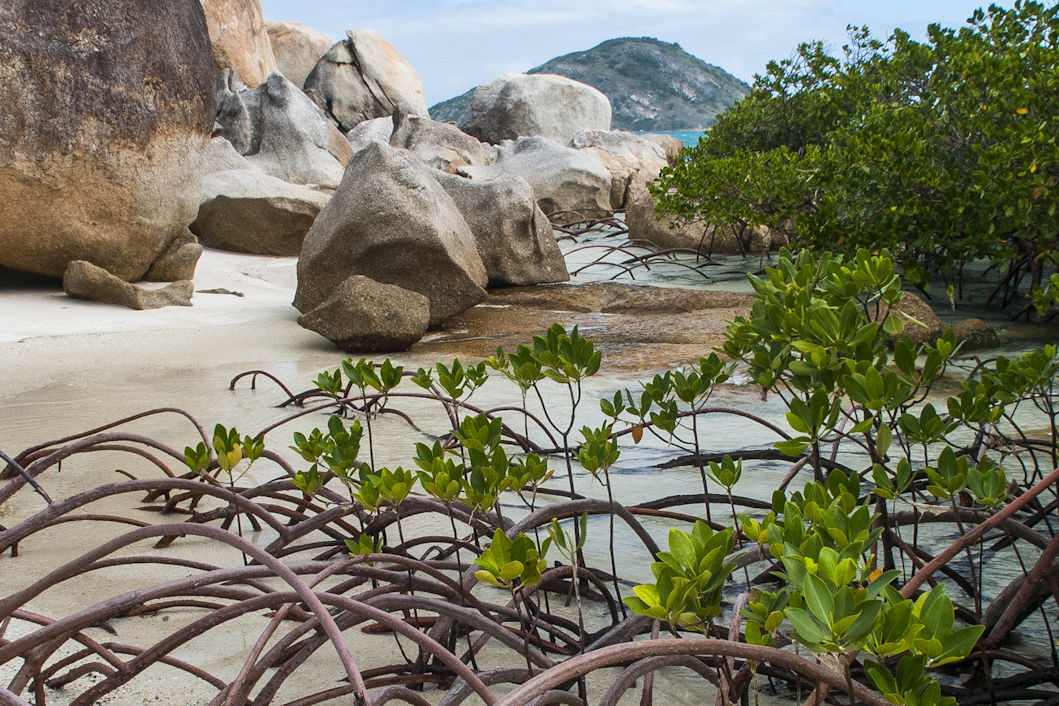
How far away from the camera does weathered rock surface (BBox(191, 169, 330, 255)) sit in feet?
33.6

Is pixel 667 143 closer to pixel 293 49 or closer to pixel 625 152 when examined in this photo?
pixel 625 152

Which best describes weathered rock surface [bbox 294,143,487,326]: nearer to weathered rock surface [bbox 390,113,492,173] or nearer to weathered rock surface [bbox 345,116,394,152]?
weathered rock surface [bbox 390,113,492,173]

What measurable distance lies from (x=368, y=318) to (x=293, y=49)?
24.0m

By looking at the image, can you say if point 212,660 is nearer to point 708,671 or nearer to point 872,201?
point 708,671

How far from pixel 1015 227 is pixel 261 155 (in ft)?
37.4

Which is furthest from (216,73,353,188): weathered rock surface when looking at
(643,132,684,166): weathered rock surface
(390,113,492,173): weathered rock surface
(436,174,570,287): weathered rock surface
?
(643,132,684,166): weathered rock surface

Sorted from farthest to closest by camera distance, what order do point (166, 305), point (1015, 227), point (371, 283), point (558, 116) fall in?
point (558, 116) < point (166, 305) < point (371, 283) < point (1015, 227)

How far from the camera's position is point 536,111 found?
22734mm

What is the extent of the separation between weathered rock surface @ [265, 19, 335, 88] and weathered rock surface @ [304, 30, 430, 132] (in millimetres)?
2110

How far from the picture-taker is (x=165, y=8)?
718 centimetres

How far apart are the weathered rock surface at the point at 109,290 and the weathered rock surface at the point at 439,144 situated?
29.2 feet

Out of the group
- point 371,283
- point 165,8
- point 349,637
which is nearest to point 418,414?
point 371,283

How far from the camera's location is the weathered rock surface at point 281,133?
13805mm

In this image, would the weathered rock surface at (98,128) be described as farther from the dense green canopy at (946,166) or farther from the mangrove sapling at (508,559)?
the mangrove sapling at (508,559)
